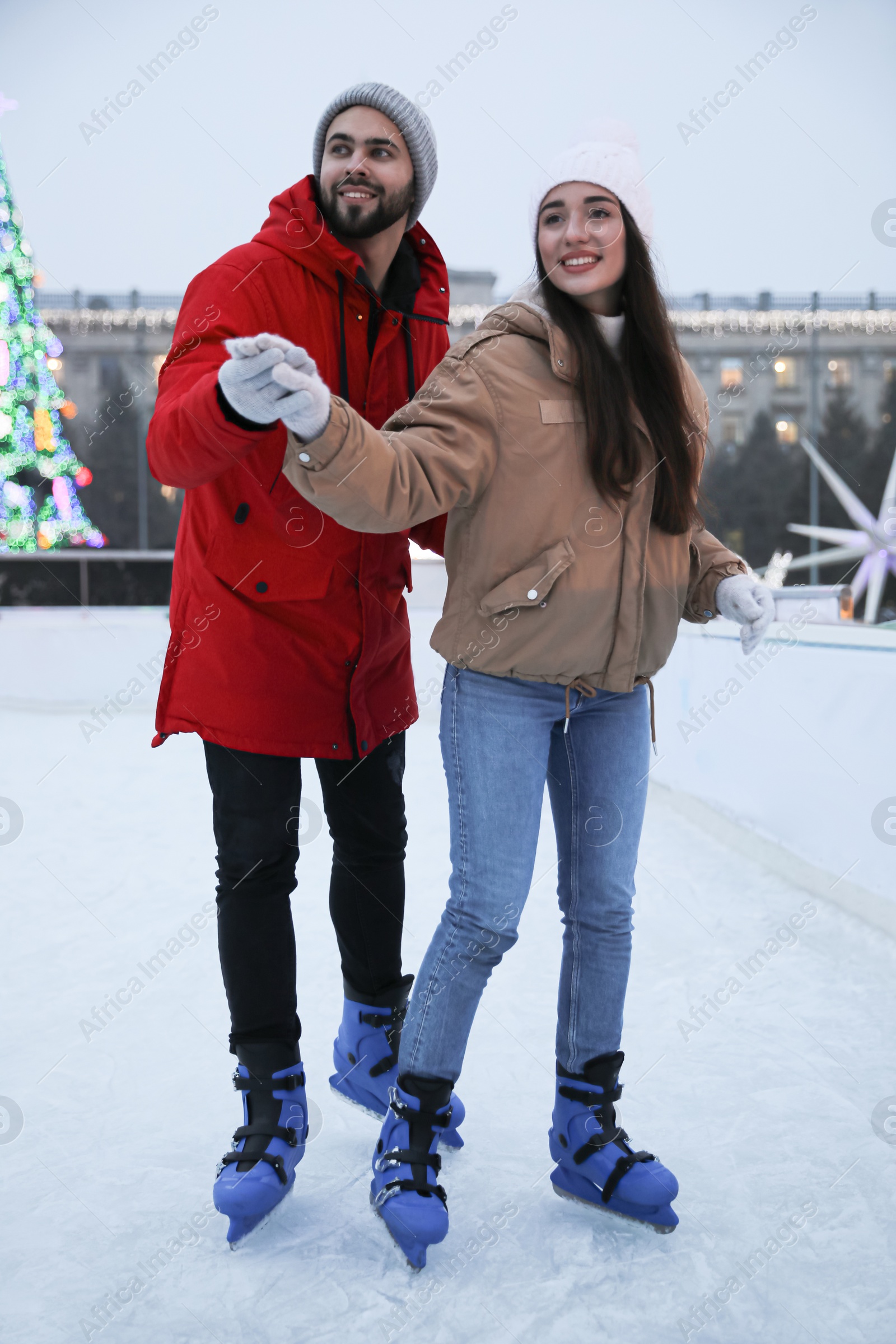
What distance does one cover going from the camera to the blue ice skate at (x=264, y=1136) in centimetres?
120

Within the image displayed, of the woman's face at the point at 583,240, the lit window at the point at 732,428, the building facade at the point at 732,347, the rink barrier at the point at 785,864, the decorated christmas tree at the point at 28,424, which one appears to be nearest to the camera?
the woman's face at the point at 583,240

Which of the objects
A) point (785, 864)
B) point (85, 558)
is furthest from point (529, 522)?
point (85, 558)

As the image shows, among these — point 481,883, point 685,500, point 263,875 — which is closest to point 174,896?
point 263,875

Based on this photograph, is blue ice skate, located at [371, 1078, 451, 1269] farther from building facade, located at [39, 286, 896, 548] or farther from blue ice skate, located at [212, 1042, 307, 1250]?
building facade, located at [39, 286, 896, 548]

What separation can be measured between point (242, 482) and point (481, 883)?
1.82ft

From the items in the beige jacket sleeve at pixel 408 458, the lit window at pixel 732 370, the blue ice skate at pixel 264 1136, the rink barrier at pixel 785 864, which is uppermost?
the lit window at pixel 732 370

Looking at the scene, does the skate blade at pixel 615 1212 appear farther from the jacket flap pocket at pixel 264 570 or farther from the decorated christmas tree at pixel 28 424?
the decorated christmas tree at pixel 28 424

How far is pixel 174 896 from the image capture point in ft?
8.69

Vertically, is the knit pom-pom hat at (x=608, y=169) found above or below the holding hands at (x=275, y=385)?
above

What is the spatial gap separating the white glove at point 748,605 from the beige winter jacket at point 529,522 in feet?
0.35

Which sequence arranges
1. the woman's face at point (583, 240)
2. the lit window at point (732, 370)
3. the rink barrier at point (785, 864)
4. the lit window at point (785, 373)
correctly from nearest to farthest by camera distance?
1. the woman's face at point (583, 240)
2. the rink barrier at point (785, 864)
3. the lit window at point (732, 370)
4. the lit window at point (785, 373)

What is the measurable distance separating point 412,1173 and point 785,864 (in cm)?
183

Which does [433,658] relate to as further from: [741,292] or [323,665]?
[741,292]

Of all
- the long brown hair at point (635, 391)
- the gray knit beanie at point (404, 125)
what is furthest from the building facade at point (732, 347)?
the long brown hair at point (635, 391)
